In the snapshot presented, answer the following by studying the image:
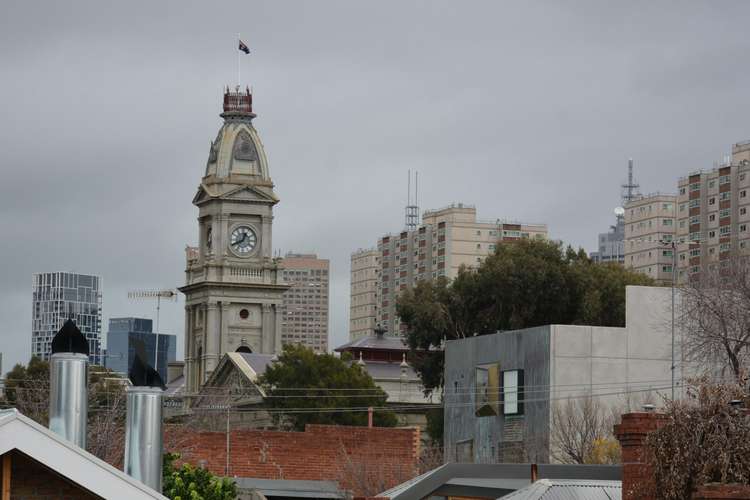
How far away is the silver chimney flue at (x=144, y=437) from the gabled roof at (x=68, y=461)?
4024 millimetres

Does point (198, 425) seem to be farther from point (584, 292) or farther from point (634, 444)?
point (634, 444)

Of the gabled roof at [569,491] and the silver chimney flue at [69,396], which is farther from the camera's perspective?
the gabled roof at [569,491]

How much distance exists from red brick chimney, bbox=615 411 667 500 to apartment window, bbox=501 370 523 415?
170ft

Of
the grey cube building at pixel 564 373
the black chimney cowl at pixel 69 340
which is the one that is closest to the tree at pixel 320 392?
the grey cube building at pixel 564 373

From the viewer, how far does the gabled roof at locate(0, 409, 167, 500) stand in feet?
59.2

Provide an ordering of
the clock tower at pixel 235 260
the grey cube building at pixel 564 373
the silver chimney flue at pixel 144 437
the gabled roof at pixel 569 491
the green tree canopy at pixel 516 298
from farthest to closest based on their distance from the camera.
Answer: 1. the clock tower at pixel 235 260
2. the green tree canopy at pixel 516 298
3. the grey cube building at pixel 564 373
4. the gabled roof at pixel 569 491
5. the silver chimney flue at pixel 144 437

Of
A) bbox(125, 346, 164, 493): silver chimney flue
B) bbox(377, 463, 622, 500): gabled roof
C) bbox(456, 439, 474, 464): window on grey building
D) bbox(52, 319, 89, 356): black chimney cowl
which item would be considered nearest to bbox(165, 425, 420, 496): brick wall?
bbox(456, 439, 474, 464): window on grey building

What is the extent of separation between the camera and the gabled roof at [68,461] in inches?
711

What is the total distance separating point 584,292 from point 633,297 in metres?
28.2

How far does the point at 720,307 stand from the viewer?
7362cm

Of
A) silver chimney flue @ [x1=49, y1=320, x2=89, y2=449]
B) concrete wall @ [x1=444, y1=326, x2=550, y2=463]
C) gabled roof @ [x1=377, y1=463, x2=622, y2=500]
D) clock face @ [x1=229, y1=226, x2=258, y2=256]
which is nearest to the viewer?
silver chimney flue @ [x1=49, y1=320, x2=89, y2=449]

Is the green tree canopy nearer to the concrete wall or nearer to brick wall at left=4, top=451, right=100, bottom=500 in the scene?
the concrete wall

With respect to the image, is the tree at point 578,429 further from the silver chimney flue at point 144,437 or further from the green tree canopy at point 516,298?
the silver chimney flue at point 144,437

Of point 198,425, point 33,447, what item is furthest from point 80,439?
point 198,425
